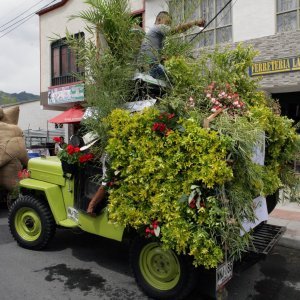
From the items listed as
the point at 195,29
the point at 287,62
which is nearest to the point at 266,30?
the point at 287,62

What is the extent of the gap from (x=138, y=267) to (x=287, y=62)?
8.86 meters

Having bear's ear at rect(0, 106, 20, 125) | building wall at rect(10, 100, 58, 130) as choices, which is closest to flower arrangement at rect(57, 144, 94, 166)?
bear's ear at rect(0, 106, 20, 125)

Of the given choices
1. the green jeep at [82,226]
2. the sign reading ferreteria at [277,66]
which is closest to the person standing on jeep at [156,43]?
the green jeep at [82,226]

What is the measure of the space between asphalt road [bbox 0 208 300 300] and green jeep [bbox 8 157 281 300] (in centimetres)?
21

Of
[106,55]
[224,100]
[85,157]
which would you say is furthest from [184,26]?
[85,157]

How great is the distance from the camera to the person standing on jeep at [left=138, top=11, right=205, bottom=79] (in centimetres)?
418

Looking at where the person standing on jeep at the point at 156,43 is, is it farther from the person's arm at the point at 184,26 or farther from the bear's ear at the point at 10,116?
the bear's ear at the point at 10,116

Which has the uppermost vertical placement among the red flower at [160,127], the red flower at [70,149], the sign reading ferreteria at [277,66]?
the sign reading ferreteria at [277,66]

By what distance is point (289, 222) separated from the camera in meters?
6.52

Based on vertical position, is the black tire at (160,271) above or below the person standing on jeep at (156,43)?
below

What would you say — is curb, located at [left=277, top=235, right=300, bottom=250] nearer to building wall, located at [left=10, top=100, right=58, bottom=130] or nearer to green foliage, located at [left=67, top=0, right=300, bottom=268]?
green foliage, located at [left=67, top=0, right=300, bottom=268]

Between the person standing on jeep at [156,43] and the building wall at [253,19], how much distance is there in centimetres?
700

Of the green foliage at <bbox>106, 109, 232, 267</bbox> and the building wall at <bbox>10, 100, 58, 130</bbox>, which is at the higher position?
the building wall at <bbox>10, 100, 58, 130</bbox>

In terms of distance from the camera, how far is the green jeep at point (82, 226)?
11.2 feet
